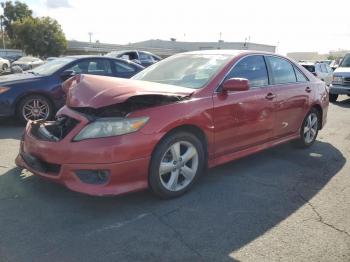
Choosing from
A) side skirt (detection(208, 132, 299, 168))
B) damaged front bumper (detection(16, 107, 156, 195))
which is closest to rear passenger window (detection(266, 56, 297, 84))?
side skirt (detection(208, 132, 299, 168))

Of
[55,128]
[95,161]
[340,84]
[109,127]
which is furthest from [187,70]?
[340,84]

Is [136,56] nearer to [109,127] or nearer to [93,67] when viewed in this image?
[93,67]

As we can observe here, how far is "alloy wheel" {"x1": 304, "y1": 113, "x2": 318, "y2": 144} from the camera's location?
6.22m

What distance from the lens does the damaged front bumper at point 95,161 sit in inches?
139

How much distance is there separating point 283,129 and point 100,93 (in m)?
2.92

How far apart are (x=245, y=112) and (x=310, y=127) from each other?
6.92ft

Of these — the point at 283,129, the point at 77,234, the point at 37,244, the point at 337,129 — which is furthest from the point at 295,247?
the point at 337,129

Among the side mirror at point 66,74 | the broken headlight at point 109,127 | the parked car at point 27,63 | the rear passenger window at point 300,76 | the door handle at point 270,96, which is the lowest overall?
the parked car at point 27,63

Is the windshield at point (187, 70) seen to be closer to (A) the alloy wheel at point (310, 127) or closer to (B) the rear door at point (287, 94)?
(B) the rear door at point (287, 94)

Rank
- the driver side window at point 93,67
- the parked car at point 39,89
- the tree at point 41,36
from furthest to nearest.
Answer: the tree at point 41,36, the driver side window at point 93,67, the parked car at point 39,89

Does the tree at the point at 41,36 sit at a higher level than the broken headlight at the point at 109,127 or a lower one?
higher

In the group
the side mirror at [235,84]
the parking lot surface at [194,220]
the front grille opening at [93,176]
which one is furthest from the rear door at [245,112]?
the front grille opening at [93,176]

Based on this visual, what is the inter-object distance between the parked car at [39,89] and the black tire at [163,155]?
4.59 metres

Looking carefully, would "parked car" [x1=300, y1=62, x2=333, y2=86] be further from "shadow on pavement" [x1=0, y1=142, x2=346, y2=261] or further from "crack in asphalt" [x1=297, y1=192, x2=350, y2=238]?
"crack in asphalt" [x1=297, y1=192, x2=350, y2=238]
